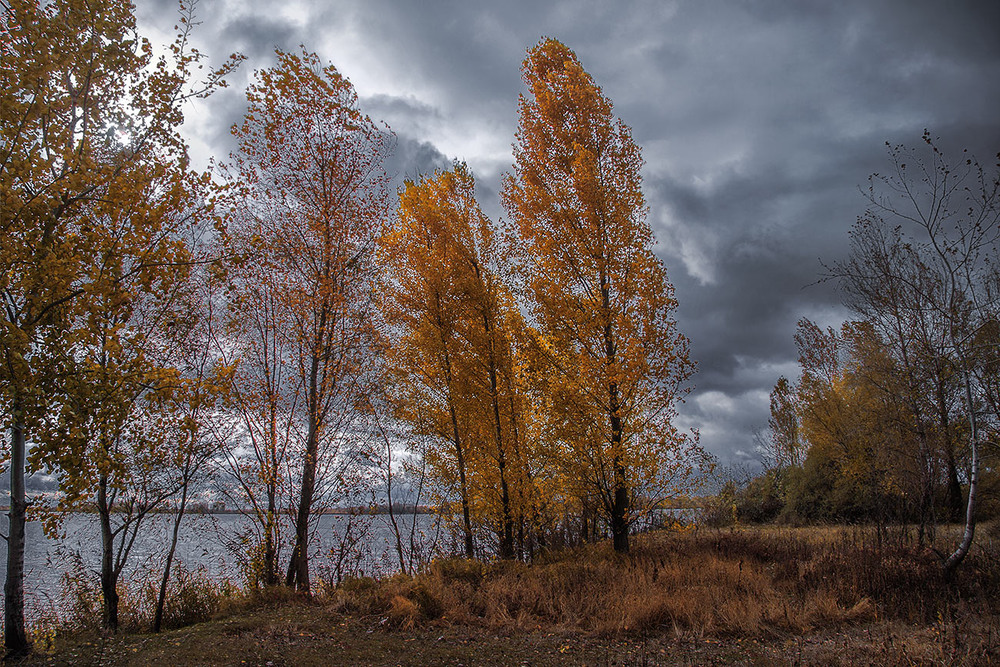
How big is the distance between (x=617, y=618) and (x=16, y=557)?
7247 millimetres

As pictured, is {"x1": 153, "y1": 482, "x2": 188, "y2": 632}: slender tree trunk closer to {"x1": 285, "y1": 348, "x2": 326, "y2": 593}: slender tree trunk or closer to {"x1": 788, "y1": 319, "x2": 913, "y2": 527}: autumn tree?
{"x1": 285, "y1": 348, "x2": 326, "y2": 593}: slender tree trunk

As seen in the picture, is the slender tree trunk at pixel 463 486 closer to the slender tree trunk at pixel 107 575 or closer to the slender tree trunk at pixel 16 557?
the slender tree trunk at pixel 107 575

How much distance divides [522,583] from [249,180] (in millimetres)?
8868

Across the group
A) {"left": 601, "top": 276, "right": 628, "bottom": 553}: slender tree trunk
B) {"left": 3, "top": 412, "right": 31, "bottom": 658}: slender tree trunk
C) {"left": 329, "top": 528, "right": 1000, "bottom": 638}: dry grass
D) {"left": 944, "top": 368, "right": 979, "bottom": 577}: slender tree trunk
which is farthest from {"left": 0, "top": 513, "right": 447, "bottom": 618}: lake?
{"left": 944, "top": 368, "right": 979, "bottom": 577}: slender tree trunk

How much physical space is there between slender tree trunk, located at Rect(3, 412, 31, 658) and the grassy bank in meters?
0.39

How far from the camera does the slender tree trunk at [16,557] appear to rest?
19.3 ft

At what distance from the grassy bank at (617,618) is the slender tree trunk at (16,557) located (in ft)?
1.29

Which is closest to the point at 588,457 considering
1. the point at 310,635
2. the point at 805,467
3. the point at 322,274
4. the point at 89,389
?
the point at 310,635

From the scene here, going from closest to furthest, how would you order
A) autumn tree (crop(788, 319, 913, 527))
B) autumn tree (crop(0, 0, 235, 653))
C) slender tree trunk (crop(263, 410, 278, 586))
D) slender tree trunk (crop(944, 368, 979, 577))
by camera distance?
autumn tree (crop(0, 0, 235, 653)), slender tree trunk (crop(944, 368, 979, 577)), slender tree trunk (crop(263, 410, 278, 586)), autumn tree (crop(788, 319, 913, 527))

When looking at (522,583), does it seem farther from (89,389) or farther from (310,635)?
(89,389)

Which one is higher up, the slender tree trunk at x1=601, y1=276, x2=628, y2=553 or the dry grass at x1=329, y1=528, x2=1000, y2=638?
the slender tree trunk at x1=601, y1=276, x2=628, y2=553

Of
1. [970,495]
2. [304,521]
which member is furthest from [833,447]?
[304,521]

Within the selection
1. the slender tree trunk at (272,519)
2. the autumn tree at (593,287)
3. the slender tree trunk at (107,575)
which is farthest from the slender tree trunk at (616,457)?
the slender tree trunk at (107,575)

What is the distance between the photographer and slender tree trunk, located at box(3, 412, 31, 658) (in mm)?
5891
